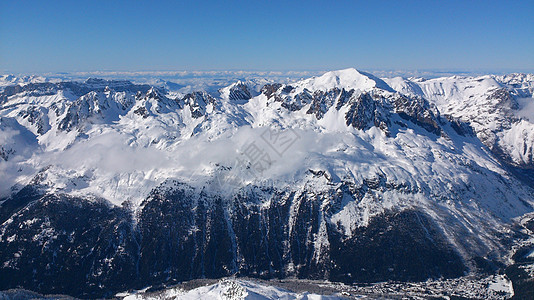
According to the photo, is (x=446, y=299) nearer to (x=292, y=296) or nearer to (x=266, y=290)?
(x=292, y=296)

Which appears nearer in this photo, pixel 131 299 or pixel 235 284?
pixel 235 284

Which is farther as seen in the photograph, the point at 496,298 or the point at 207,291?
the point at 496,298

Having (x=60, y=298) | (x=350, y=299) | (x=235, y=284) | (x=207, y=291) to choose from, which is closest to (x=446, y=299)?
(x=350, y=299)

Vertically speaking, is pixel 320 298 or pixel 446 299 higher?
pixel 320 298

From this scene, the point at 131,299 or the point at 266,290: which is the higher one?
the point at 266,290

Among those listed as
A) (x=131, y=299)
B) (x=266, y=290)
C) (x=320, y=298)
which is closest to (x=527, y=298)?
(x=320, y=298)

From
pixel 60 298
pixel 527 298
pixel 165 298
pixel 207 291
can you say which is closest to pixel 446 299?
pixel 527 298

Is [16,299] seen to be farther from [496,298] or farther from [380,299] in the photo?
[496,298]
